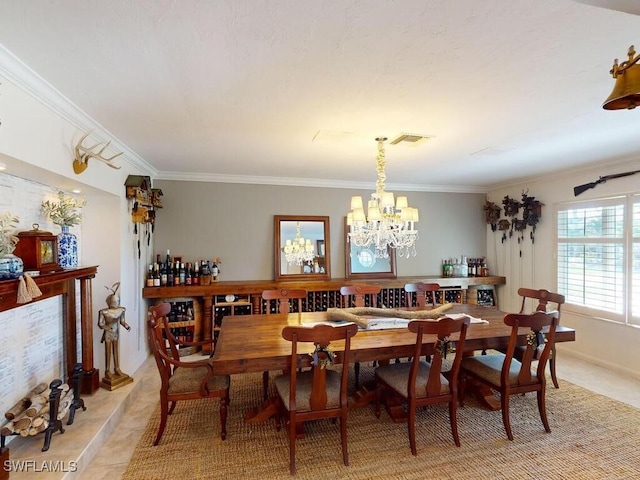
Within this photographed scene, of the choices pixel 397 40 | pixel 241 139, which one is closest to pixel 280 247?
pixel 241 139

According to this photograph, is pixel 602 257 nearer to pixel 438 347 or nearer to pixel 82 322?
pixel 438 347

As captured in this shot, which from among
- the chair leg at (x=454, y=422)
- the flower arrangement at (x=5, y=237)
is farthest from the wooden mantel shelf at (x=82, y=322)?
the chair leg at (x=454, y=422)

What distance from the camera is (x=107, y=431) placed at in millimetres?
2473

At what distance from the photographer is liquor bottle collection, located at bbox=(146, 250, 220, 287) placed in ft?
13.7

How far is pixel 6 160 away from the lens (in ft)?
6.16

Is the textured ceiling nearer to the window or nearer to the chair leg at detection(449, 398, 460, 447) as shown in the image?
the window

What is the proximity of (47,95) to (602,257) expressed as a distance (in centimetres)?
558

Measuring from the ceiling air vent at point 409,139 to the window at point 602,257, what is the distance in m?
2.68

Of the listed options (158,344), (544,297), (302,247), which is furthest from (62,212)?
(544,297)

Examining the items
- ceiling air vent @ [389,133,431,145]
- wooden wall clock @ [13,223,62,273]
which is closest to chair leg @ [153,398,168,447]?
wooden wall clock @ [13,223,62,273]

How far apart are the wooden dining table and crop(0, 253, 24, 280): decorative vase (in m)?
1.22

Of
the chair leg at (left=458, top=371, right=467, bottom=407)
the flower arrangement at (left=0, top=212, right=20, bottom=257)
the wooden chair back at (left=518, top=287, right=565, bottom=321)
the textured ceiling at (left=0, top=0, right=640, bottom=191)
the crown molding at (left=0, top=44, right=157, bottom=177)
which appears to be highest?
the textured ceiling at (left=0, top=0, right=640, bottom=191)

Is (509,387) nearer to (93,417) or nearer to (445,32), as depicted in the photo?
(445,32)

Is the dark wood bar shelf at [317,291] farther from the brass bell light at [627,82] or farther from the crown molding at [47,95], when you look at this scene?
Result: the brass bell light at [627,82]
